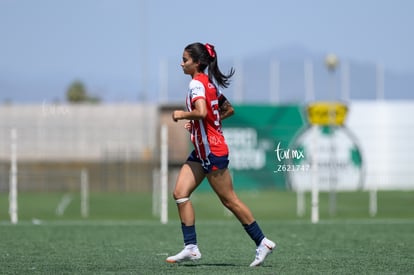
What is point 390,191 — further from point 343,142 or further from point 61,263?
point 61,263

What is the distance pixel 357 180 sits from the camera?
34375mm

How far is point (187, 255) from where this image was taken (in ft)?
30.7

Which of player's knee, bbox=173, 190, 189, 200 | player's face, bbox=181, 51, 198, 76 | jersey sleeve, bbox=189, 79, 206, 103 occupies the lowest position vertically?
player's knee, bbox=173, 190, 189, 200

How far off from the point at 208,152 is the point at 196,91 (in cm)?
59

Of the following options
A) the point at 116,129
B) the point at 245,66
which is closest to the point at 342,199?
the point at 245,66

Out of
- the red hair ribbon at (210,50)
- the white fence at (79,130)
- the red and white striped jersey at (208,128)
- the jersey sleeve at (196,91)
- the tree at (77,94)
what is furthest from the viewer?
the tree at (77,94)

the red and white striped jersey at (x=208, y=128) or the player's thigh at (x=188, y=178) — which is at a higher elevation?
the red and white striped jersey at (x=208, y=128)

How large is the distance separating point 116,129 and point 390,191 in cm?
1905

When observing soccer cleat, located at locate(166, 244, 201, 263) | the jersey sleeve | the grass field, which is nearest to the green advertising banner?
the grass field

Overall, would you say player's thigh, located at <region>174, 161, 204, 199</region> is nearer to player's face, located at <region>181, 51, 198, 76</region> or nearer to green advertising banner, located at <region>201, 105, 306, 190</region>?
player's face, located at <region>181, 51, 198, 76</region>

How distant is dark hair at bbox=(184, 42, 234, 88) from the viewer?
9.26 meters

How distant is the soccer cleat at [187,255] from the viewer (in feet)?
30.7

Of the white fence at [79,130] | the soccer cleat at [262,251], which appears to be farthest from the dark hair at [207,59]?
the white fence at [79,130]

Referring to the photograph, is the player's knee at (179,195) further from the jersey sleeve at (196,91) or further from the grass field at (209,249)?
the jersey sleeve at (196,91)
